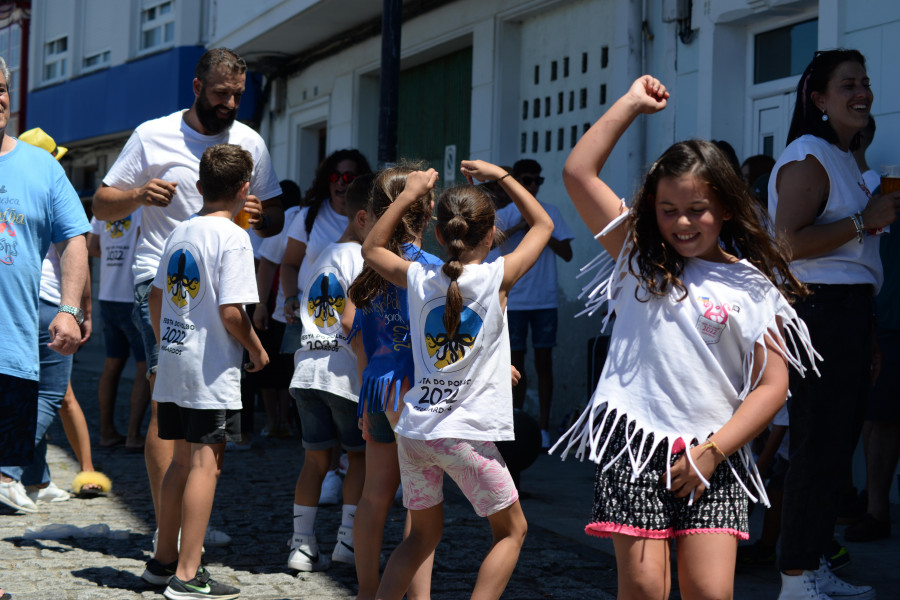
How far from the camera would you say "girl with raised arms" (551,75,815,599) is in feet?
8.93

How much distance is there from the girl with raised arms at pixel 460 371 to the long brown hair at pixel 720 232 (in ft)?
2.25

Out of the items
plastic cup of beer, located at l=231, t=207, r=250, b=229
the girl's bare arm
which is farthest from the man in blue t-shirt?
the girl's bare arm

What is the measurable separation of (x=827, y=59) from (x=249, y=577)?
9.80ft

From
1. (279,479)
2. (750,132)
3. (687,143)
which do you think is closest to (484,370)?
(687,143)

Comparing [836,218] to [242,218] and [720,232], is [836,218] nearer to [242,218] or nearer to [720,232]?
[720,232]

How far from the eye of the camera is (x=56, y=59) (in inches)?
875

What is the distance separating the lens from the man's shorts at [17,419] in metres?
3.88

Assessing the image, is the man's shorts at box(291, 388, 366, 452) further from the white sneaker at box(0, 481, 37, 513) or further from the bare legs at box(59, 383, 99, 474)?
the bare legs at box(59, 383, 99, 474)

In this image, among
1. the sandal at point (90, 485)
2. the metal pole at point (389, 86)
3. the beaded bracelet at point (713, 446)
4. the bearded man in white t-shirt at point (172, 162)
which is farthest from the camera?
the metal pole at point (389, 86)

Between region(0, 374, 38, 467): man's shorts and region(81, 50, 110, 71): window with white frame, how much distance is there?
56.6ft

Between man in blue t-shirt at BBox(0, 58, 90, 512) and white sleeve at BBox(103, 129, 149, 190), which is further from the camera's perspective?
white sleeve at BBox(103, 129, 149, 190)

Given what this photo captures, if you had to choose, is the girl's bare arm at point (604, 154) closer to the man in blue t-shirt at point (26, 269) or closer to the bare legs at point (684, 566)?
the bare legs at point (684, 566)

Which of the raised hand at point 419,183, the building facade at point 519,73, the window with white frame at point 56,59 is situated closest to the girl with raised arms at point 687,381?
the raised hand at point 419,183

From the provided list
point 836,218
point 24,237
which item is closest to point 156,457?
point 24,237
